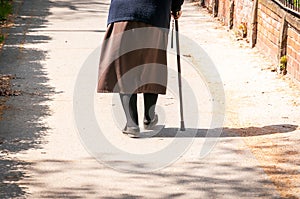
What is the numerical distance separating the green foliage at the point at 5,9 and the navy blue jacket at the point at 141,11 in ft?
28.3

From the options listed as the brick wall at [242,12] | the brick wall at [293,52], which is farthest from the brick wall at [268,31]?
the brick wall at [242,12]

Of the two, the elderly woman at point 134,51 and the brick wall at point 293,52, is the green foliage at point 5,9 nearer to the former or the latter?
the brick wall at point 293,52

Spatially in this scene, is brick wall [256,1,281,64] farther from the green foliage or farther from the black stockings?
the green foliage

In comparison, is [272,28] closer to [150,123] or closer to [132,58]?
[150,123]

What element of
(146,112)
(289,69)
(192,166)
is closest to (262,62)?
(289,69)

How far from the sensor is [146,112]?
834cm

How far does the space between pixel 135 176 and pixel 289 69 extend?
4.61 meters

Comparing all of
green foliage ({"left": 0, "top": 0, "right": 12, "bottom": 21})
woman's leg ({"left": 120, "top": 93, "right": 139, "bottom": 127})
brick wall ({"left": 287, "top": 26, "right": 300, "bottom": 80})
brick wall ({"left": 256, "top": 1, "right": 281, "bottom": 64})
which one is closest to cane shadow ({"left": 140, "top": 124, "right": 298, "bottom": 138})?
woman's leg ({"left": 120, "top": 93, "right": 139, "bottom": 127})

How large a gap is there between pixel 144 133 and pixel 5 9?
989 centimetres

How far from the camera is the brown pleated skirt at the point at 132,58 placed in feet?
26.2

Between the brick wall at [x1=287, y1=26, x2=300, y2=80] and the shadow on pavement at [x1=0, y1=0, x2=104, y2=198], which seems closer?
the shadow on pavement at [x1=0, y1=0, x2=104, y2=198]

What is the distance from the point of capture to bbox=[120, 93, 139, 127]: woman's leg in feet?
26.8

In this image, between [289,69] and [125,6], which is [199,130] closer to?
[125,6]

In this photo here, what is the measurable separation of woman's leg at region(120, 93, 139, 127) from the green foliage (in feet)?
27.8
